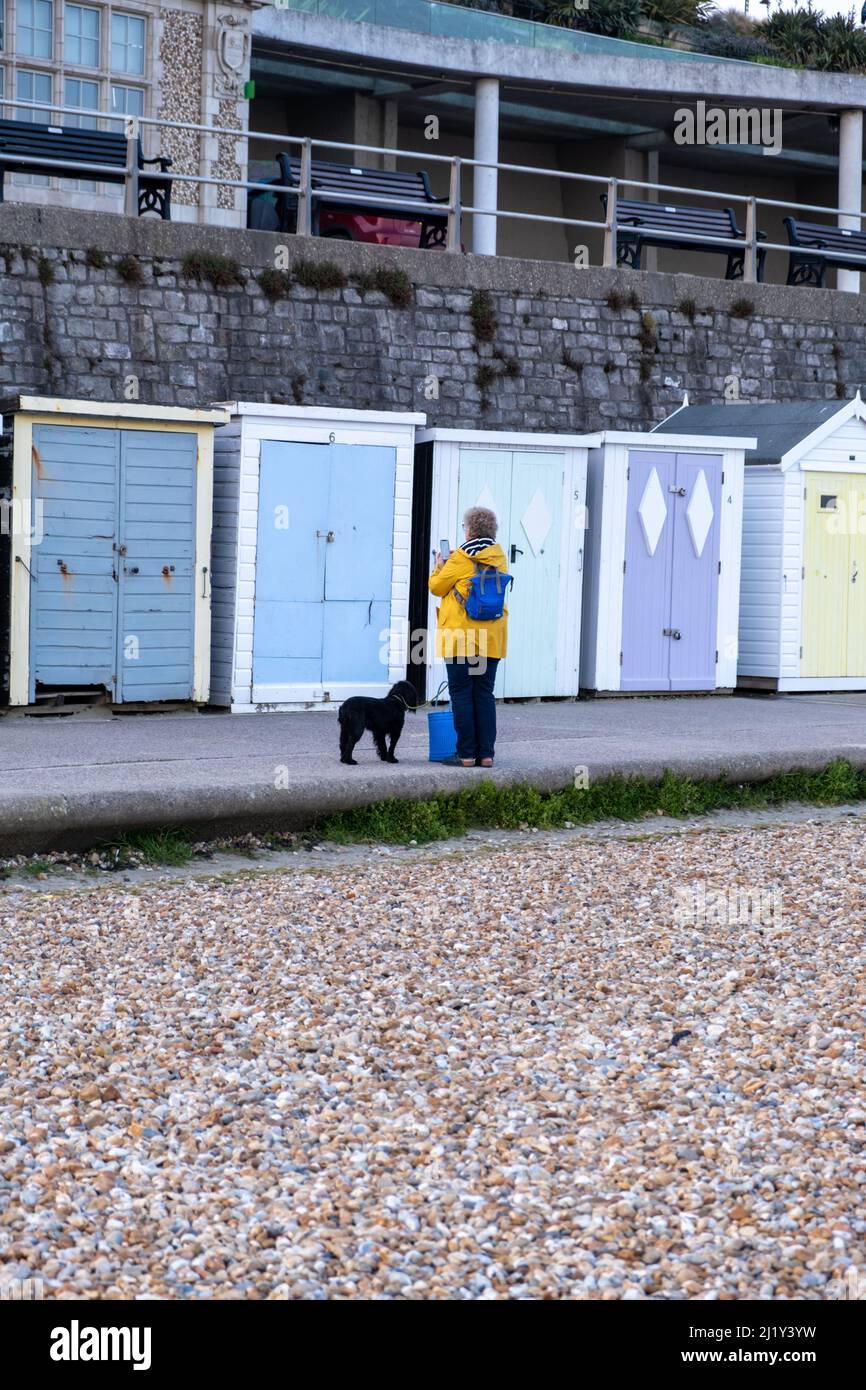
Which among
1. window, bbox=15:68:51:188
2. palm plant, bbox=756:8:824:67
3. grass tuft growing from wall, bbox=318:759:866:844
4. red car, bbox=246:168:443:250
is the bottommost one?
grass tuft growing from wall, bbox=318:759:866:844

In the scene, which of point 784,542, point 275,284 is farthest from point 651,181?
point 784,542

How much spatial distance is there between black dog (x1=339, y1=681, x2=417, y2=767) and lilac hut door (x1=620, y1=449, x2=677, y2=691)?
4481mm

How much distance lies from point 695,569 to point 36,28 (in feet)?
33.2

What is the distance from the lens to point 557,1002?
231 inches

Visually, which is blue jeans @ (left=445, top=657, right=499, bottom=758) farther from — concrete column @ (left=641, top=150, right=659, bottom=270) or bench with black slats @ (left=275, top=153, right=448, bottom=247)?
concrete column @ (left=641, top=150, right=659, bottom=270)

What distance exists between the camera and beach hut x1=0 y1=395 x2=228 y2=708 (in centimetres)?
1141

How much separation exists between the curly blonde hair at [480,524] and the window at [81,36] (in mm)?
11892

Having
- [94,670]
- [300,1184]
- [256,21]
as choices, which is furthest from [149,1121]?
[256,21]

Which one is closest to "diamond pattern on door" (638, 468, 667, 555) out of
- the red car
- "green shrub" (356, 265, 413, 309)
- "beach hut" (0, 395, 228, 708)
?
"green shrub" (356, 265, 413, 309)

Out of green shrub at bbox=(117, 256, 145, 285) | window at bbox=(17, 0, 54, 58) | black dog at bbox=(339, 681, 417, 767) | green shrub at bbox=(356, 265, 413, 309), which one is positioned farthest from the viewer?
window at bbox=(17, 0, 54, 58)

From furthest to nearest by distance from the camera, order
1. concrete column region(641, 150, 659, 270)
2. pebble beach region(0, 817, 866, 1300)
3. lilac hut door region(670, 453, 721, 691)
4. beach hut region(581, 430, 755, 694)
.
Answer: concrete column region(641, 150, 659, 270) → lilac hut door region(670, 453, 721, 691) → beach hut region(581, 430, 755, 694) → pebble beach region(0, 817, 866, 1300)

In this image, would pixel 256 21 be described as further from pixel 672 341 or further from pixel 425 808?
pixel 425 808

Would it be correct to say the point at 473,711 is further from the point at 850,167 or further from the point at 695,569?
the point at 850,167

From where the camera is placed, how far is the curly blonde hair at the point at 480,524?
984cm
